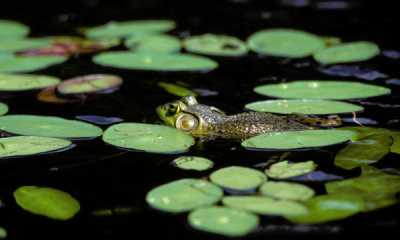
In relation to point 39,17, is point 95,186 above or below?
below

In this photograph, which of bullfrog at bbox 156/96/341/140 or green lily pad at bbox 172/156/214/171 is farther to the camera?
bullfrog at bbox 156/96/341/140

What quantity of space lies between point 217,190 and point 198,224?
0.98ft

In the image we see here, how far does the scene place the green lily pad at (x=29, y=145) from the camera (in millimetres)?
2910

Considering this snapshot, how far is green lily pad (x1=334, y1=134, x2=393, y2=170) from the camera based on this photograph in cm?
274

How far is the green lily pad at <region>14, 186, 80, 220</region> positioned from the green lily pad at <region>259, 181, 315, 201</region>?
0.89m

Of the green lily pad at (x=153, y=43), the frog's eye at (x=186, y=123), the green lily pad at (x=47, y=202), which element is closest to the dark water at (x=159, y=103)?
the green lily pad at (x=47, y=202)

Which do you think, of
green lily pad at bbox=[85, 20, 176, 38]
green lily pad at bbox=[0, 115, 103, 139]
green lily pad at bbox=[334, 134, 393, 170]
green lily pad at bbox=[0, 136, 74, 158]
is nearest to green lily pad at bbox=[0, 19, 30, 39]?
green lily pad at bbox=[85, 20, 176, 38]

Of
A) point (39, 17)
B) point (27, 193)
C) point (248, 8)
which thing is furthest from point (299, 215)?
point (39, 17)

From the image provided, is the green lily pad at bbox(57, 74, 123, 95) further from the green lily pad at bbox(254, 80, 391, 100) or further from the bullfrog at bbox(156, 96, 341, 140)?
the green lily pad at bbox(254, 80, 391, 100)

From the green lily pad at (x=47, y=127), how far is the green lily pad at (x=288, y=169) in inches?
45.4

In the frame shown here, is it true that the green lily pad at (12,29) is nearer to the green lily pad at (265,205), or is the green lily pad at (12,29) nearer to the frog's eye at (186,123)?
the frog's eye at (186,123)

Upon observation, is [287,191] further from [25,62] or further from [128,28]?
[128,28]

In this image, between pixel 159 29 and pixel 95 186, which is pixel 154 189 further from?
pixel 159 29

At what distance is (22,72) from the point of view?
4.48 meters
